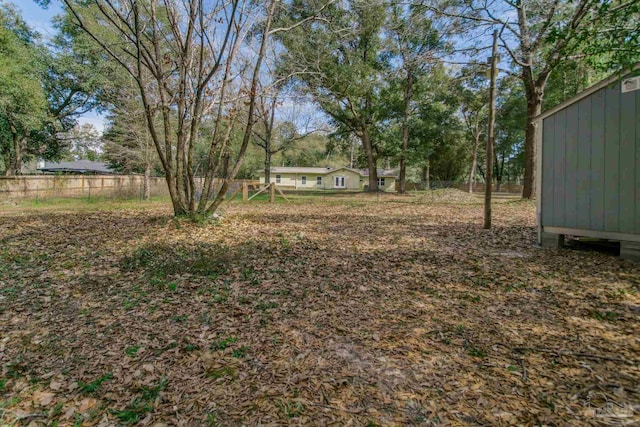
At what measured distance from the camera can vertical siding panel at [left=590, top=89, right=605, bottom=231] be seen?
4910mm

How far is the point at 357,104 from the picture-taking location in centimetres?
2289

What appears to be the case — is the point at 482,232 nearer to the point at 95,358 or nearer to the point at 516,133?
the point at 95,358

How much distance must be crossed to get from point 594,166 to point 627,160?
1.27ft

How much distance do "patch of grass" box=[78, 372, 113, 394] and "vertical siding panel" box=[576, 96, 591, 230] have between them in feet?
20.3

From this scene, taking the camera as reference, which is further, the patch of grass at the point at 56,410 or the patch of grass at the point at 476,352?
the patch of grass at the point at 476,352

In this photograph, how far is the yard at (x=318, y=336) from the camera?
2057 mm

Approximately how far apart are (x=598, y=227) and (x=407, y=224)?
4141 mm

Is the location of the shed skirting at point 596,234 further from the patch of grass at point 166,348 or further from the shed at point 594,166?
the patch of grass at point 166,348

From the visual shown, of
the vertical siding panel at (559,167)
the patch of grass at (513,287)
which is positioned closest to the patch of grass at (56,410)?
the patch of grass at (513,287)

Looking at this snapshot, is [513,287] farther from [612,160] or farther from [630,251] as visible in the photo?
[612,160]

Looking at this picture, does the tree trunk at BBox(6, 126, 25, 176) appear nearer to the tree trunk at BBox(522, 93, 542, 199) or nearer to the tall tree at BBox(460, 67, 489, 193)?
the tree trunk at BBox(522, 93, 542, 199)

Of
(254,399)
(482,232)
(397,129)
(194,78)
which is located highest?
(397,129)

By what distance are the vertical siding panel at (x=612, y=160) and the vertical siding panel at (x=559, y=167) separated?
57cm

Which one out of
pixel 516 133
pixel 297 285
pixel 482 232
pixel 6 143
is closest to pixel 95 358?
pixel 297 285
